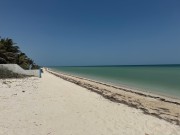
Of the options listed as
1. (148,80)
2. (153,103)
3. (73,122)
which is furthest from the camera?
(148,80)

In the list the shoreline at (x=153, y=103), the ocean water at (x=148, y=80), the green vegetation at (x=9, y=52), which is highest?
the green vegetation at (x=9, y=52)

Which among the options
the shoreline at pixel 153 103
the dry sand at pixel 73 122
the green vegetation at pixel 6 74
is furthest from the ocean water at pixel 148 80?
the green vegetation at pixel 6 74

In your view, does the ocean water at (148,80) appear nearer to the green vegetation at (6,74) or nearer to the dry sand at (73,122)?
the dry sand at (73,122)

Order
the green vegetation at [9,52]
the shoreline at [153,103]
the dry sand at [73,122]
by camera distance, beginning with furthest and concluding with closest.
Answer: the green vegetation at [9,52] < the shoreline at [153,103] < the dry sand at [73,122]

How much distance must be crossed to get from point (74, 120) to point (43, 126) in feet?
3.89

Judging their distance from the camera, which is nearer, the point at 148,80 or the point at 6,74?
the point at 6,74

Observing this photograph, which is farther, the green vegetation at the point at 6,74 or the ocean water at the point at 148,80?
the green vegetation at the point at 6,74

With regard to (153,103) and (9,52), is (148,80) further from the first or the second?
(9,52)

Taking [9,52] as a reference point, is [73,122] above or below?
below

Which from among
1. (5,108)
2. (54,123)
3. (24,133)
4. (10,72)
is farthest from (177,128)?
(10,72)

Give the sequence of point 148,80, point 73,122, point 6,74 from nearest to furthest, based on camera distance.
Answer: point 73,122 → point 6,74 → point 148,80

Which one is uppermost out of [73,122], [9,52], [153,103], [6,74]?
[9,52]

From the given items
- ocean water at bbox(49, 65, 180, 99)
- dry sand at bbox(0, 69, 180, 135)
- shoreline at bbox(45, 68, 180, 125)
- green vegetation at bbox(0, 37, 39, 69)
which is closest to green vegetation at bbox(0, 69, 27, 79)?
green vegetation at bbox(0, 37, 39, 69)

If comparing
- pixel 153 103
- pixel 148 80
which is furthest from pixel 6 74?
pixel 148 80
